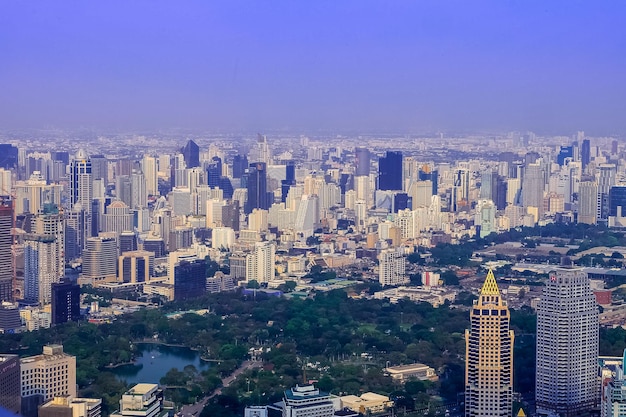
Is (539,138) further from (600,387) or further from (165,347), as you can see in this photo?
(600,387)

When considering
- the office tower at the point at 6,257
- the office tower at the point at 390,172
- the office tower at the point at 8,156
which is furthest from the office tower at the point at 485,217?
the office tower at the point at 6,257

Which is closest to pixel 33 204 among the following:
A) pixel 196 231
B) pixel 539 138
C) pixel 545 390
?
pixel 196 231

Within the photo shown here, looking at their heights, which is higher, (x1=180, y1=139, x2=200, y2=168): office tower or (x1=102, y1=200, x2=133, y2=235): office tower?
(x1=180, y1=139, x2=200, y2=168): office tower

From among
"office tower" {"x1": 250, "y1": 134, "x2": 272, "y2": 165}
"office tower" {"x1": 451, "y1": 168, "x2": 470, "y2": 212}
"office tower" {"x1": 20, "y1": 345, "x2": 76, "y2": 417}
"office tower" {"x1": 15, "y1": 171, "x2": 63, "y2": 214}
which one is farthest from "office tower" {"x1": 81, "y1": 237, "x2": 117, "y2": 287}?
"office tower" {"x1": 20, "y1": 345, "x2": 76, "y2": 417}

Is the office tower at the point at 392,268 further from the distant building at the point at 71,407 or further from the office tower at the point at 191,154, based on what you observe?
the distant building at the point at 71,407

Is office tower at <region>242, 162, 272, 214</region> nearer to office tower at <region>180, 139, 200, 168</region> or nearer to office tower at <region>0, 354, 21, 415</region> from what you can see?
office tower at <region>180, 139, 200, 168</region>

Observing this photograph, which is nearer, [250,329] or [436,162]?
[250,329]
